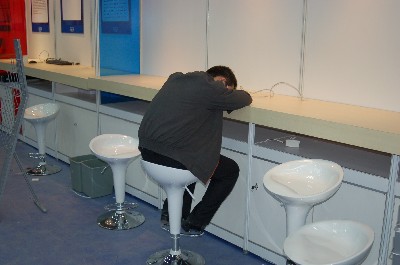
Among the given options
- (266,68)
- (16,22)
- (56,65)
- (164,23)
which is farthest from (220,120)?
(16,22)

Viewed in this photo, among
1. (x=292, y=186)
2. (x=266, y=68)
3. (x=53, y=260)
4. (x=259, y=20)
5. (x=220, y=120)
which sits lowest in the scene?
(x=53, y=260)

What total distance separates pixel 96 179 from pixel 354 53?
7.05 feet

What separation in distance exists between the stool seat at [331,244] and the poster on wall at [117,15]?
2763 millimetres

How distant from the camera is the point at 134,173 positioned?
3.79 m

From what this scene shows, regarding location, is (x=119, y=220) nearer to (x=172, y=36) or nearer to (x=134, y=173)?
(x=134, y=173)

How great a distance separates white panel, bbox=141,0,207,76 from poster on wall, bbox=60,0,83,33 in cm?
115

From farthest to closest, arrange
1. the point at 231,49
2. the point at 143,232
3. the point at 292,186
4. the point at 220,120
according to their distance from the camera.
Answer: the point at 231,49 → the point at 143,232 → the point at 220,120 → the point at 292,186

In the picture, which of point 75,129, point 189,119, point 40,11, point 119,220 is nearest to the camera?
point 189,119

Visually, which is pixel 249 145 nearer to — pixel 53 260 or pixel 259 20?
pixel 259 20

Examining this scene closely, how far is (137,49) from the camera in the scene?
4.43m

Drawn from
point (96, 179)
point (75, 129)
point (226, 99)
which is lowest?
point (96, 179)

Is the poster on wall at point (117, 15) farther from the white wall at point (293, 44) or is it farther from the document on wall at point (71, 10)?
the document on wall at point (71, 10)

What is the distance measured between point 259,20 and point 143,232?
1.66m

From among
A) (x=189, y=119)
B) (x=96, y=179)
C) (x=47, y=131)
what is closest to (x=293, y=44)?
(x=189, y=119)
